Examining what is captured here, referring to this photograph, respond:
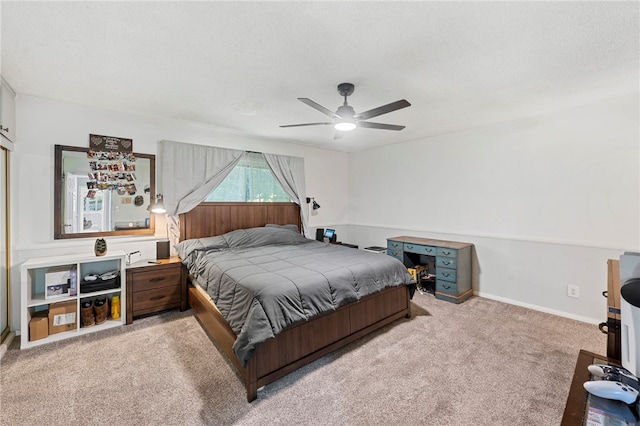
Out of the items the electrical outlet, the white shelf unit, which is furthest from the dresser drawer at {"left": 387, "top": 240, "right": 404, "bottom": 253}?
the white shelf unit

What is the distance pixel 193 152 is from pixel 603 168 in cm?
485

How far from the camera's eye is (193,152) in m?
3.79

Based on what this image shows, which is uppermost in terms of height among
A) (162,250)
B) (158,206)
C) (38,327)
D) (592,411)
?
(158,206)

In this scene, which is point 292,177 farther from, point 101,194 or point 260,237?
point 101,194

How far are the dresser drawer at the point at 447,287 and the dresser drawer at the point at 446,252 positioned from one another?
0.37 m

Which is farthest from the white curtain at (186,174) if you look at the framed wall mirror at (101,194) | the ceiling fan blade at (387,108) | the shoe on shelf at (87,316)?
the ceiling fan blade at (387,108)

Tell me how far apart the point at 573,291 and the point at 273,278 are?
338cm

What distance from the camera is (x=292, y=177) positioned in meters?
4.80

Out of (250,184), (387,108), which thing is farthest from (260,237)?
(387,108)

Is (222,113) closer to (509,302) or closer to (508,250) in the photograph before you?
(508,250)

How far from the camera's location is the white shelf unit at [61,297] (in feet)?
8.21

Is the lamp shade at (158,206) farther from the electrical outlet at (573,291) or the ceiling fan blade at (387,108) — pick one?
the electrical outlet at (573,291)

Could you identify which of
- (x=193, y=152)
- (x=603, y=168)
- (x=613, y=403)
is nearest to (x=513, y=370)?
(x=613, y=403)

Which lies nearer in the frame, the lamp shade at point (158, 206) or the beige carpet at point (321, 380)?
the beige carpet at point (321, 380)
